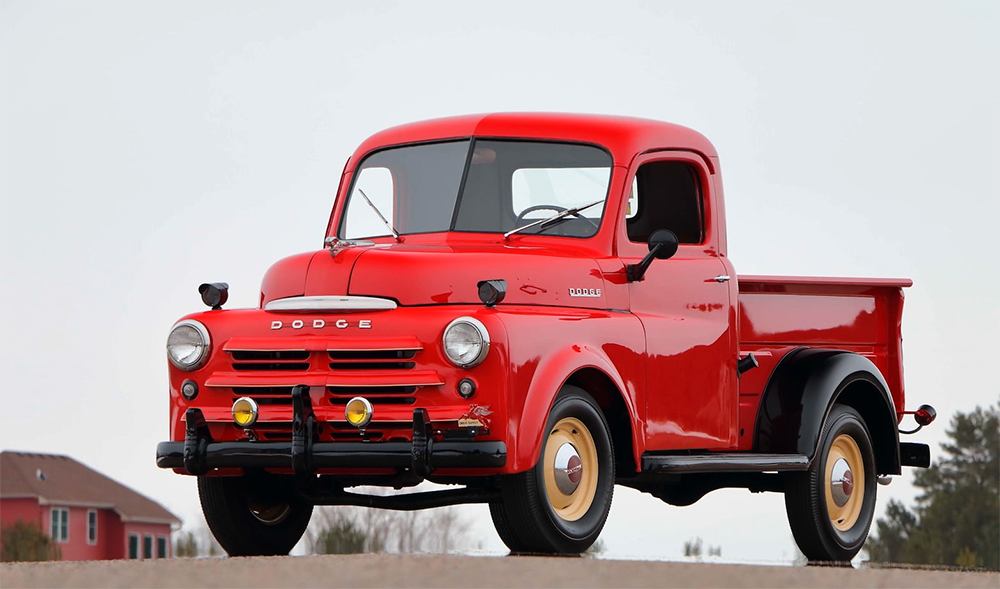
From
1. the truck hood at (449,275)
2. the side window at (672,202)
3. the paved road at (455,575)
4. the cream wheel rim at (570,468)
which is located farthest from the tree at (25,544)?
the paved road at (455,575)

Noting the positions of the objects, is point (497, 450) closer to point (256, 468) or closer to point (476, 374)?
point (476, 374)

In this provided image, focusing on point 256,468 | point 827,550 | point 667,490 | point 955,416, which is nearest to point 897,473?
point 827,550

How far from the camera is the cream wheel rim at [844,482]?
35.9 feet

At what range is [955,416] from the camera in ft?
145

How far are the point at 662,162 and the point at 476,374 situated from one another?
9.22 feet

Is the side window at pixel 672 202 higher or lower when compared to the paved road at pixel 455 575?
higher

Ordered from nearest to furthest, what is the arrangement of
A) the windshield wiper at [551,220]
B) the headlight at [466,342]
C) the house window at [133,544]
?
the headlight at [466,342] < the windshield wiper at [551,220] < the house window at [133,544]

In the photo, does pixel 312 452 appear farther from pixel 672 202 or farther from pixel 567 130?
pixel 672 202

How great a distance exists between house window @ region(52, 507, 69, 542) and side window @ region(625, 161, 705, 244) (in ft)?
138

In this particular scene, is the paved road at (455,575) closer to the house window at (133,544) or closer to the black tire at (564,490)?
the black tire at (564,490)

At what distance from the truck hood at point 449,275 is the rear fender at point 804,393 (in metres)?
2.11

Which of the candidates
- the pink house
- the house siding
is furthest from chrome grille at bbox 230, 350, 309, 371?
the house siding

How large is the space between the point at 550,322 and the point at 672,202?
87.2 inches

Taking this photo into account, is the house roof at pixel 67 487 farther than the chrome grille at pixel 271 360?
Yes
